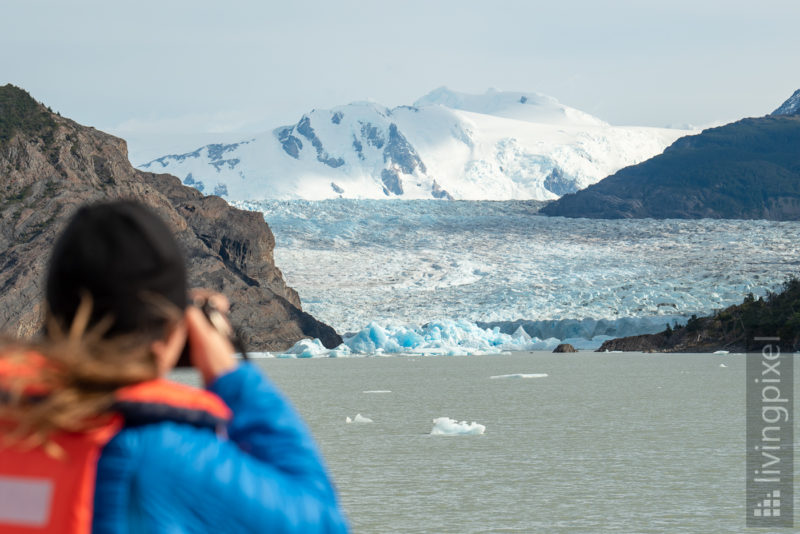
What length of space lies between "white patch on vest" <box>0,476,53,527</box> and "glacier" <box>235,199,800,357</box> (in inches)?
2389

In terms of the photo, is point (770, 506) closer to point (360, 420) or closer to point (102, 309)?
point (360, 420)

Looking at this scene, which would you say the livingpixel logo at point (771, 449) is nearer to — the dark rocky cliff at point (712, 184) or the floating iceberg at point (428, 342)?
the floating iceberg at point (428, 342)

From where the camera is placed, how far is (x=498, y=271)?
84.9m

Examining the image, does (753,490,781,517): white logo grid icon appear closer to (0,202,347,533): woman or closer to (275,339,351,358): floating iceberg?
(0,202,347,533): woman

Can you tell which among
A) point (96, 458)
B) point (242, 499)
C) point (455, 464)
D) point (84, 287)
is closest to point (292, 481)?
point (242, 499)

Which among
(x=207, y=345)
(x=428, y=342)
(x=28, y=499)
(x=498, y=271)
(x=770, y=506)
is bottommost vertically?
(x=428, y=342)

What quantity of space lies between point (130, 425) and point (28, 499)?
0.49ft

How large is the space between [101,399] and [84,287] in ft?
0.51

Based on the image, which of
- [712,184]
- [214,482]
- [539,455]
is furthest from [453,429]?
[712,184]

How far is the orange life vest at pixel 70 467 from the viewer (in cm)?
122

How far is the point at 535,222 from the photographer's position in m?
102

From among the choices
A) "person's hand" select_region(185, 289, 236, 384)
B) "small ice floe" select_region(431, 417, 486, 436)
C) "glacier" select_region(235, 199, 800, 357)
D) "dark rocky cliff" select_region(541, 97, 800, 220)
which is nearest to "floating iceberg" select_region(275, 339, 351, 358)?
"glacier" select_region(235, 199, 800, 357)

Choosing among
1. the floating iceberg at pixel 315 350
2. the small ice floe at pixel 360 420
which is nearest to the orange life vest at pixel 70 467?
the small ice floe at pixel 360 420

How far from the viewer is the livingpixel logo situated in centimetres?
1305
